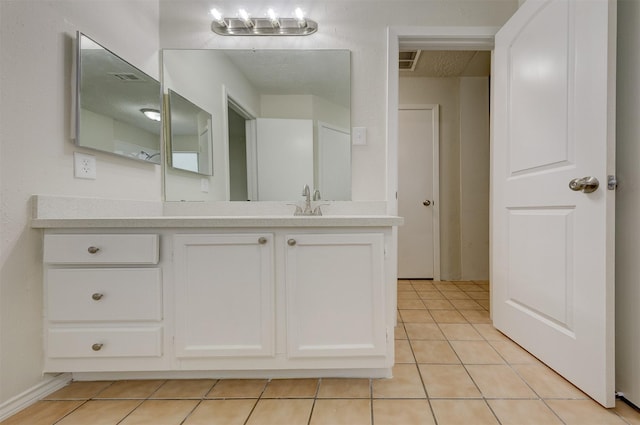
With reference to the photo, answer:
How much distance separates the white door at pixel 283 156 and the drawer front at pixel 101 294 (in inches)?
32.9

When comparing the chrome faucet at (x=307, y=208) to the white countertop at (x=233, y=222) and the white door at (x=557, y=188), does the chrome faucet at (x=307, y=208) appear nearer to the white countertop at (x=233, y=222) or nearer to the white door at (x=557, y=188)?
the white countertop at (x=233, y=222)

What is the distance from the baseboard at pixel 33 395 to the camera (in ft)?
3.72

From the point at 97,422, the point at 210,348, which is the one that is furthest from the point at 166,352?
the point at 97,422

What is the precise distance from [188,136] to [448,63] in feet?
8.26

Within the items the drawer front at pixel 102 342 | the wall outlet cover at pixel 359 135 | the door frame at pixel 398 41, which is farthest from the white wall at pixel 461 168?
the drawer front at pixel 102 342

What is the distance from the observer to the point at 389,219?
124cm

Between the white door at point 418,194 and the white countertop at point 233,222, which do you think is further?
the white door at point 418,194

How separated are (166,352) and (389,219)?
1116 mm

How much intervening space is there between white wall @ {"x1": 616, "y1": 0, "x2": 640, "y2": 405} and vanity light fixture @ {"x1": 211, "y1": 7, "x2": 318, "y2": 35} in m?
1.51

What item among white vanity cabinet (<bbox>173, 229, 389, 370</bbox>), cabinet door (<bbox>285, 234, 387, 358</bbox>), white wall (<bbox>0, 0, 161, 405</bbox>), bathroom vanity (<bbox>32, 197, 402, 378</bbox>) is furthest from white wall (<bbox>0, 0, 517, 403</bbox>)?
cabinet door (<bbox>285, 234, 387, 358</bbox>)

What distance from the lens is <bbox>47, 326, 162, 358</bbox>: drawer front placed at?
4.10 ft

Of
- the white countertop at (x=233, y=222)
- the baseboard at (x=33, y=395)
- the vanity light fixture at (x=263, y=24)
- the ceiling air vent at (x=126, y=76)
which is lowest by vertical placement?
the baseboard at (x=33, y=395)

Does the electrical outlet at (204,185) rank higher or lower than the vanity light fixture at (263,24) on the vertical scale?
lower

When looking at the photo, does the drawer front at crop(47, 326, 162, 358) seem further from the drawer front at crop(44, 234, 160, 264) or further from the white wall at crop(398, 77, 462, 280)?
the white wall at crop(398, 77, 462, 280)
